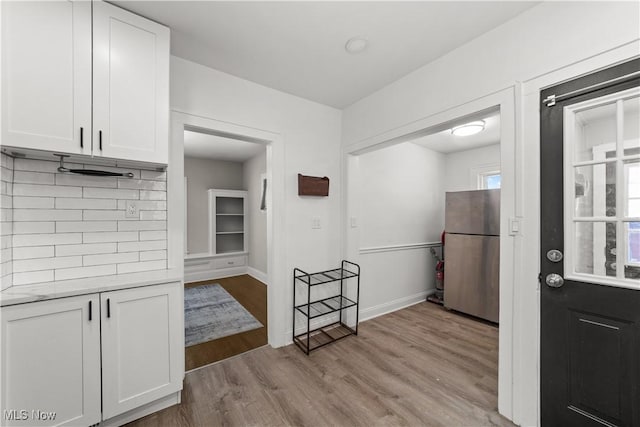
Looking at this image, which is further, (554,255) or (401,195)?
(401,195)

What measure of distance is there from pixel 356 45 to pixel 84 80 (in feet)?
5.63

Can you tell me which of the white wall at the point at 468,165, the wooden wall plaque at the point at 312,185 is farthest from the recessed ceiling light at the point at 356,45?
the white wall at the point at 468,165

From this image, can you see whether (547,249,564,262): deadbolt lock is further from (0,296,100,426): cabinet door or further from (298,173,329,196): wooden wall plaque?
(0,296,100,426): cabinet door

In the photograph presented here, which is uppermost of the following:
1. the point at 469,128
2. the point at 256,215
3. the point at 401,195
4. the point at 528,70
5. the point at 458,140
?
the point at 458,140

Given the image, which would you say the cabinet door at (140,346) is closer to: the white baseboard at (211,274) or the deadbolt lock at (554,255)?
the deadbolt lock at (554,255)

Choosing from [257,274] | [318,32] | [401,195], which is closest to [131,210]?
[318,32]

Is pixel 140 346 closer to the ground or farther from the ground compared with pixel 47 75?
closer to the ground

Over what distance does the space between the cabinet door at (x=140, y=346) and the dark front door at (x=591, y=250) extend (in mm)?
2269

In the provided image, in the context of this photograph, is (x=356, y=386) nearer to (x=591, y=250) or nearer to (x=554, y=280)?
(x=554, y=280)

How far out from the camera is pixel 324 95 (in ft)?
8.57

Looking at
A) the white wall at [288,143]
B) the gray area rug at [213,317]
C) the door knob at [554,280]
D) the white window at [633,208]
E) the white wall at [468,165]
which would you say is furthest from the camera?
the white wall at [468,165]

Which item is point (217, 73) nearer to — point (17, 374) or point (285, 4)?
point (285, 4)

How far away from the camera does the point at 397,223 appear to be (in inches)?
141

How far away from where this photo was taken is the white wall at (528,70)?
123 centimetres
